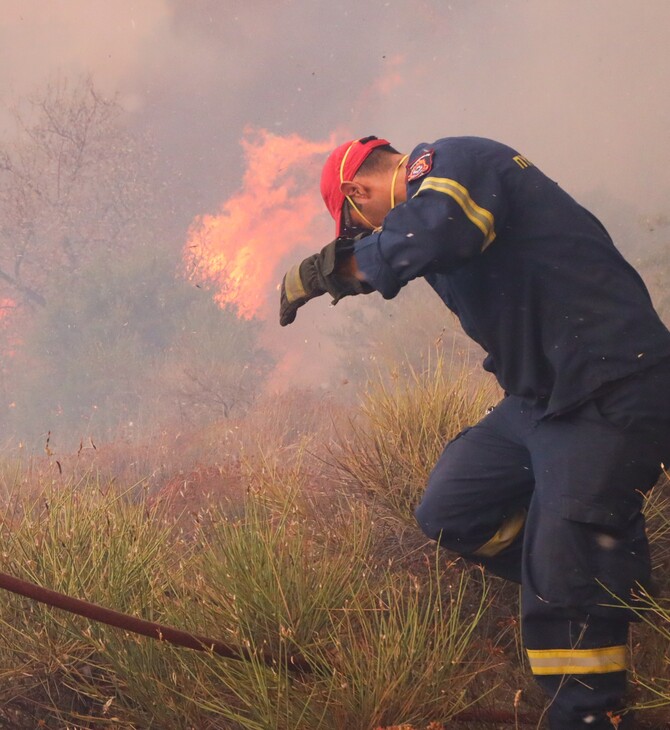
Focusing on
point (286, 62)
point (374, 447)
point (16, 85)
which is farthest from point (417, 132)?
point (374, 447)

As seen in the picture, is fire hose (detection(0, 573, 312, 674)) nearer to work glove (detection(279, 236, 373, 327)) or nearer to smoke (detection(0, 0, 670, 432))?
work glove (detection(279, 236, 373, 327))

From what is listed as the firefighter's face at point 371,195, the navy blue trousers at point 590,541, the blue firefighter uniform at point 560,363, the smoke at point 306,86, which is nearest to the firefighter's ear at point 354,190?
the firefighter's face at point 371,195

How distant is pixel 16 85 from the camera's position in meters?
Answer: 43.6

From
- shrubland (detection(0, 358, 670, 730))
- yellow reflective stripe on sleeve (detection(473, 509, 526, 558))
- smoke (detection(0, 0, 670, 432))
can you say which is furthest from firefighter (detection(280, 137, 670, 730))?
smoke (detection(0, 0, 670, 432))

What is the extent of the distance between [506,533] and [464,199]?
1.26 m

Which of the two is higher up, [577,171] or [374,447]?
[577,171]

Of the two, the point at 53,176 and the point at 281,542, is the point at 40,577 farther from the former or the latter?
the point at 53,176

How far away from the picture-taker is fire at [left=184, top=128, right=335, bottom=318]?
27.1 metres

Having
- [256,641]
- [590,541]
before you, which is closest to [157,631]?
[256,641]

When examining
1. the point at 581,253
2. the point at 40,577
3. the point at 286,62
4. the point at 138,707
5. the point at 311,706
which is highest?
the point at 286,62

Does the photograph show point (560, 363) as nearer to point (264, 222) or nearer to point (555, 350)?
point (555, 350)

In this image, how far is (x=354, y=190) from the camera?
2471mm

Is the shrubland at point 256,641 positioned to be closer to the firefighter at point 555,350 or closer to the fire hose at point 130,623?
the fire hose at point 130,623

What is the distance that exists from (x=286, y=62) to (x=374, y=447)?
49155mm
